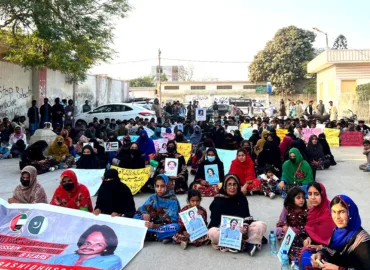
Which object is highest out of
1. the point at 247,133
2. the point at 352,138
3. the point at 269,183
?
the point at 247,133

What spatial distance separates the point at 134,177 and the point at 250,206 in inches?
92.8

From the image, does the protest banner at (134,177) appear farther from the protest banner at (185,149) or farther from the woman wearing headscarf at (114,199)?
the protest banner at (185,149)

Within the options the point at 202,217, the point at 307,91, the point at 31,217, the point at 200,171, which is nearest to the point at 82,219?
the point at 31,217

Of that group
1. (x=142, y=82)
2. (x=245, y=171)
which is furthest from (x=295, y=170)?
(x=142, y=82)

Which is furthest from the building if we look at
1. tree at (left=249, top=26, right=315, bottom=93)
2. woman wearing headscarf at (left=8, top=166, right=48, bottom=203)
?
woman wearing headscarf at (left=8, top=166, right=48, bottom=203)

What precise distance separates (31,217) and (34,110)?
35.5ft

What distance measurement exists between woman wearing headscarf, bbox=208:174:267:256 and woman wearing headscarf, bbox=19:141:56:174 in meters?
6.09

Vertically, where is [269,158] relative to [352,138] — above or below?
below

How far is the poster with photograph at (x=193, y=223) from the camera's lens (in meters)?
5.20

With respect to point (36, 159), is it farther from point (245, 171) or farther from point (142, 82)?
point (142, 82)

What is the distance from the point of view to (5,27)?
1638 centimetres

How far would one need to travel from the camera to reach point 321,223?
4742 millimetres

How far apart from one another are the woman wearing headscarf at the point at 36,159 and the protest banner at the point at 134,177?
2.75 m

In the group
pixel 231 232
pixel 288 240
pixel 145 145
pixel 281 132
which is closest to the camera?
pixel 288 240
